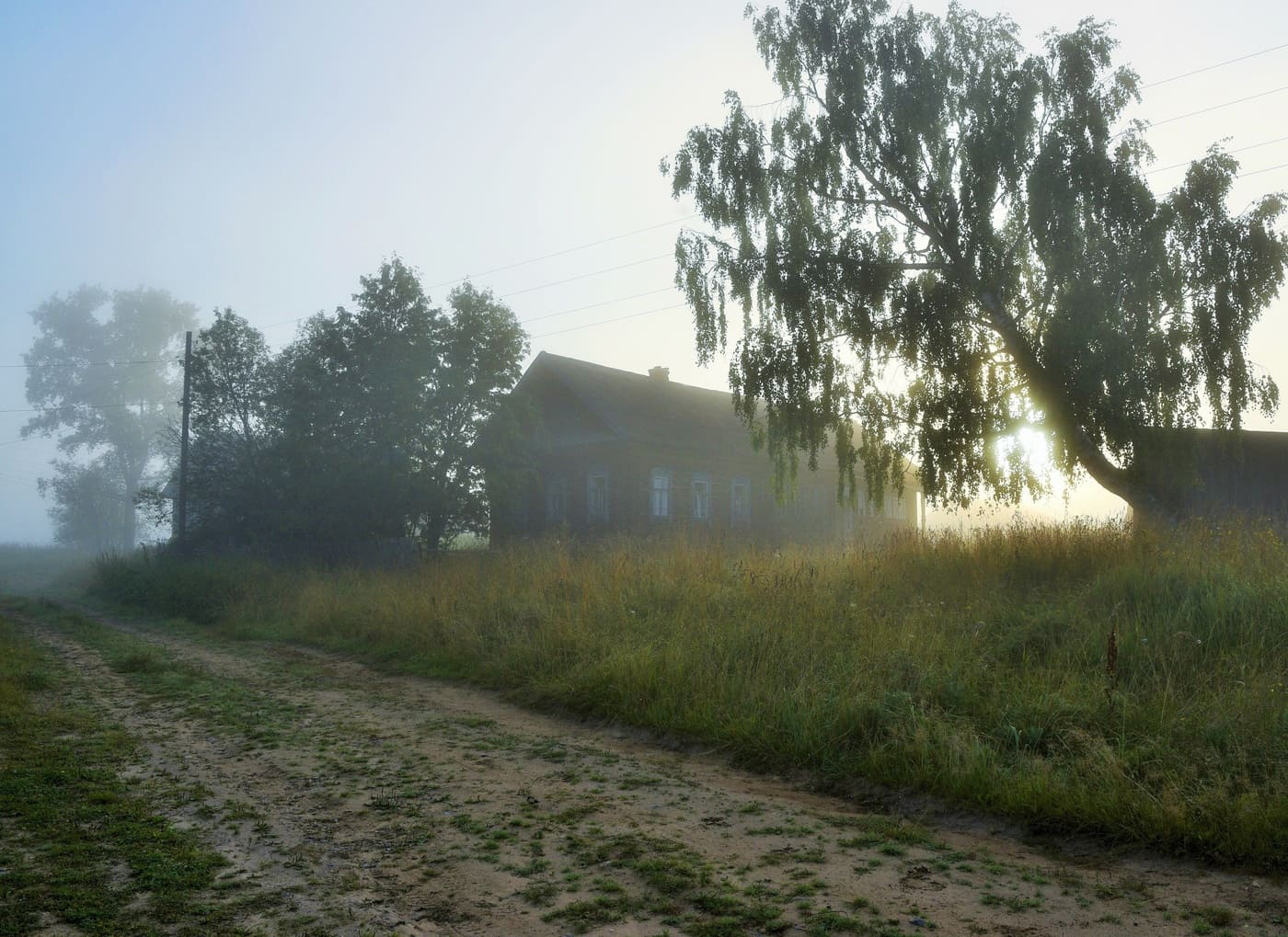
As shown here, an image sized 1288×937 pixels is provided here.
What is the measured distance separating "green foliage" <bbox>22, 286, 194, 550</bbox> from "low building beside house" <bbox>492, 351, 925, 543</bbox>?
32482mm

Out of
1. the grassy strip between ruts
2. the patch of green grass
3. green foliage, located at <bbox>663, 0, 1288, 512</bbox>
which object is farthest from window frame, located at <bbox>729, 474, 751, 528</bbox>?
the grassy strip between ruts

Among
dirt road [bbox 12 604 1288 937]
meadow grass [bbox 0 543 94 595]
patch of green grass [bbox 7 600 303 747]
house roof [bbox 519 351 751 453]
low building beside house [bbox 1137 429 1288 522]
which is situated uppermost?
house roof [bbox 519 351 751 453]

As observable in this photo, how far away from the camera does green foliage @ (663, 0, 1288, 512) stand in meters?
13.8

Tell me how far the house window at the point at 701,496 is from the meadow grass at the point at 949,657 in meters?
15.3

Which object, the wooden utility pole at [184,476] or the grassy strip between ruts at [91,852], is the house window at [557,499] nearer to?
the wooden utility pole at [184,476]

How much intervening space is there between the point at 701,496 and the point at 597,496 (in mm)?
3713

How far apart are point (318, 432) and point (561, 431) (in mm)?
8709

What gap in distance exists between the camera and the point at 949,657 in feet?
22.9

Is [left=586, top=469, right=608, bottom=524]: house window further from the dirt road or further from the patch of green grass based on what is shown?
the dirt road

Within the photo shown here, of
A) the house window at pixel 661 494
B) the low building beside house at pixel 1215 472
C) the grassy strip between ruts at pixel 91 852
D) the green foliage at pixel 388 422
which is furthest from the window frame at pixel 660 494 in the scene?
the grassy strip between ruts at pixel 91 852

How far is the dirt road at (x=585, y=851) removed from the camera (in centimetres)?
334

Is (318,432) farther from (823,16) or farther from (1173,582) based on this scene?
(1173,582)

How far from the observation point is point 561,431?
29.0 meters

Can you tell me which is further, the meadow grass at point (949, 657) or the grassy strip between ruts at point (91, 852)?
the meadow grass at point (949, 657)
